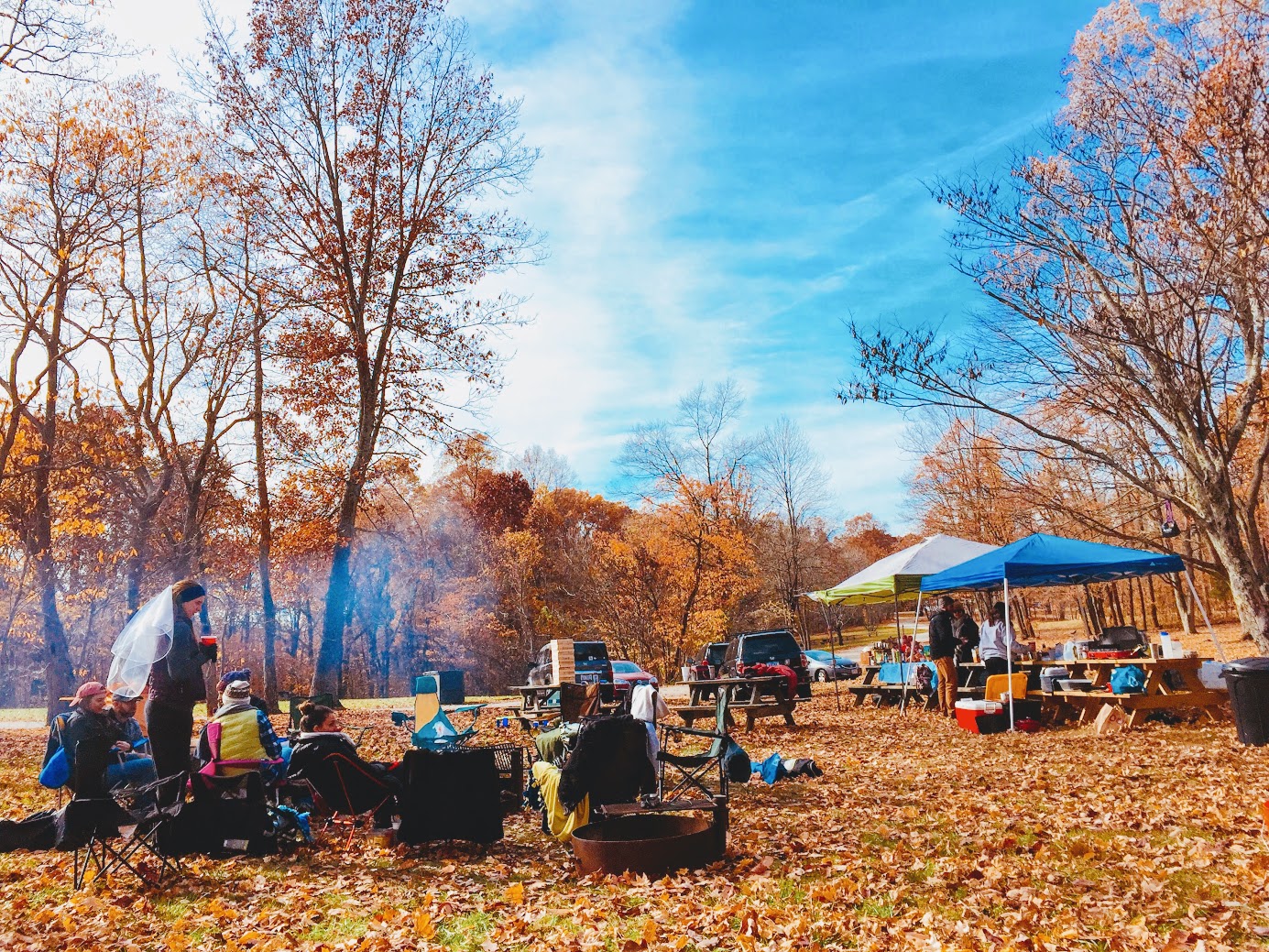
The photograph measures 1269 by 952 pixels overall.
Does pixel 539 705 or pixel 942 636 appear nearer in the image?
pixel 942 636

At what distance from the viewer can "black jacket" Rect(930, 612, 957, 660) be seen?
13.0 metres

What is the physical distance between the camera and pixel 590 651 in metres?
20.8

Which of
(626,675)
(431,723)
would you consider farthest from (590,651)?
(431,723)

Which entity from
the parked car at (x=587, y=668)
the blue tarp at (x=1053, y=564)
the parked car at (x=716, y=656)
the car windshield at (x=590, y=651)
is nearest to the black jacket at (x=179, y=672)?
the parked car at (x=587, y=668)

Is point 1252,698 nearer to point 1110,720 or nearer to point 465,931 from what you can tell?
point 1110,720

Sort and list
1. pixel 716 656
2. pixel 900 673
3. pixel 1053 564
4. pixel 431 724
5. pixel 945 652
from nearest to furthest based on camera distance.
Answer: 1. pixel 431 724
2. pixel 1053 564
3. pixel 945 652
4. pixel 900 673
5. pixel 716 656

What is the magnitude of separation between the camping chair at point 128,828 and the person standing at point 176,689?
30 centimetres

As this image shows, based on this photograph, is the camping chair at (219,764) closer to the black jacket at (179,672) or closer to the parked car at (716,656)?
the black jacket at (179,672)

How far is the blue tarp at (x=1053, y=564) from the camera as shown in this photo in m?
11.6

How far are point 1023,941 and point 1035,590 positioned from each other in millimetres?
35828

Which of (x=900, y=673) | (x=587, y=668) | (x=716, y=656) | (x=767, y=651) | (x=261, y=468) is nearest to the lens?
(x=900, y=673)

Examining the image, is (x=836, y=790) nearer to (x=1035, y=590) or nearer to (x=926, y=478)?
(x=926, y=478)

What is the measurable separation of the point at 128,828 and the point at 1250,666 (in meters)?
10.1

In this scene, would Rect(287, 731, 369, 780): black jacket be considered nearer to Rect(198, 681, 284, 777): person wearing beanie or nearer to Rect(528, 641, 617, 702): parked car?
Rect(198, 681, 284, 777): person wearing beanie
